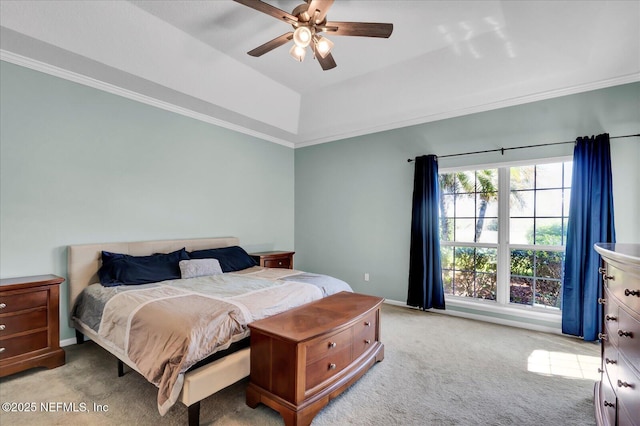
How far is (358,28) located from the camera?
2.19m

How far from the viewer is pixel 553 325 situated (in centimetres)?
333

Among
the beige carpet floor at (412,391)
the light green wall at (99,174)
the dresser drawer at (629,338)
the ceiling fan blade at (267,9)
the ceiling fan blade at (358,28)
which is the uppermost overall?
the ceiling fan blade at (267,9)

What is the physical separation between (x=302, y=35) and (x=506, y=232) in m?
3.26

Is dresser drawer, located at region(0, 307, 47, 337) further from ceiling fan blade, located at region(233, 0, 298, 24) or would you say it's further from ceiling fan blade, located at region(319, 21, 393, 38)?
ceiling fan blade, located at region(319, 21, 393, 38)

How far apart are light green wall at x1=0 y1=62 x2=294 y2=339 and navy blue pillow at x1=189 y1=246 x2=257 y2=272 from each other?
0.45 meters

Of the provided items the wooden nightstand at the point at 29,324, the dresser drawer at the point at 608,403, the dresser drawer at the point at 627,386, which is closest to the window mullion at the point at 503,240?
the dresser drawer at the point at 608,403

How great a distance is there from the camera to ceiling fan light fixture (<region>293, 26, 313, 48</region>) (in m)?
2.13

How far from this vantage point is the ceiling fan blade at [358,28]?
7.02ft

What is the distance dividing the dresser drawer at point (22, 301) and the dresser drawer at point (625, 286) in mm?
3774

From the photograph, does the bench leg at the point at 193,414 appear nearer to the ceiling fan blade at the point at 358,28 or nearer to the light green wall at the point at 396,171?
the ceiling fan blade at the point at 358,28

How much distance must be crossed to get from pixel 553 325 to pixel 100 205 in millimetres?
5130

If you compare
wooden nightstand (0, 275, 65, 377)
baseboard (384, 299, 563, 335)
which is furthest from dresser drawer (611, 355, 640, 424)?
wooden nightstand (0, 275, 65, 377)

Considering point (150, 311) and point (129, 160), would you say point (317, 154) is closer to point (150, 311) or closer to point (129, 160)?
point (129, 160)

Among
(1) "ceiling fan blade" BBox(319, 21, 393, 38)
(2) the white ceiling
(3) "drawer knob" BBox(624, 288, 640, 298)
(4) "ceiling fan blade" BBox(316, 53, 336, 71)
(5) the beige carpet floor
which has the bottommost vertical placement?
(5) the beige carpet floor
